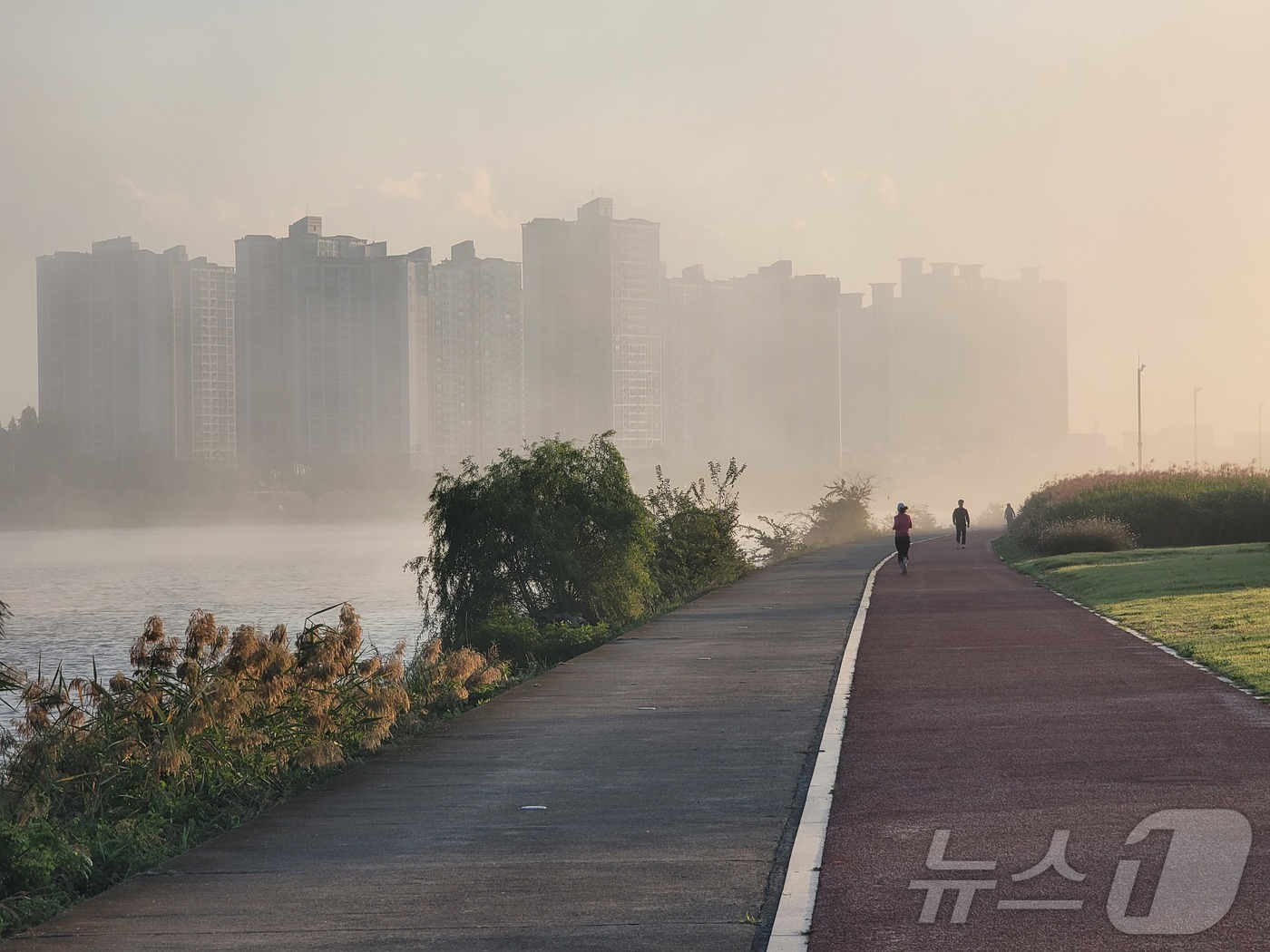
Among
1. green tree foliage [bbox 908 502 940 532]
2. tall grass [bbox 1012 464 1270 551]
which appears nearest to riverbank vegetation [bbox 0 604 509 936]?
tall grass [bbox 1012 464 1270 551]

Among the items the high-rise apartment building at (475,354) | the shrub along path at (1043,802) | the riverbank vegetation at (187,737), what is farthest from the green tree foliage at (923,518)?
the riverbank vegetation at (187,737)

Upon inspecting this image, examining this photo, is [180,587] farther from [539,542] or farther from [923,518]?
[923,518]

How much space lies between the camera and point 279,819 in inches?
340

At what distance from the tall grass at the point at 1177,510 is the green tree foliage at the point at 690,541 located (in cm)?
1041

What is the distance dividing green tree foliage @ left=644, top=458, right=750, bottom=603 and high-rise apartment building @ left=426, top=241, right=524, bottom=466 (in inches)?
4304

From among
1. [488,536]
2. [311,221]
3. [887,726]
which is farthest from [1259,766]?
[311,221]

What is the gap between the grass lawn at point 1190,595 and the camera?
50.8 ft

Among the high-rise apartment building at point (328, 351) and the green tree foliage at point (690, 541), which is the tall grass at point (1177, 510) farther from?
the high-rise apartment building at point (328, 351)

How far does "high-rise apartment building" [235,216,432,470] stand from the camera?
467ft

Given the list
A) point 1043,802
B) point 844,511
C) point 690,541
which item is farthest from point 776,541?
point 1043,802

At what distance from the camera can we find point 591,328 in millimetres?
144000

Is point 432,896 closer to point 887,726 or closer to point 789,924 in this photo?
point 789,924

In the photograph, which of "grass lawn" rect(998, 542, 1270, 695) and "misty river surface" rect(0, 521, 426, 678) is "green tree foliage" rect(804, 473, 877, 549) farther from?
"grass lawn" rect(998, 542, 1270, 695)

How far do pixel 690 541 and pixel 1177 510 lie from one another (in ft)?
56.2
